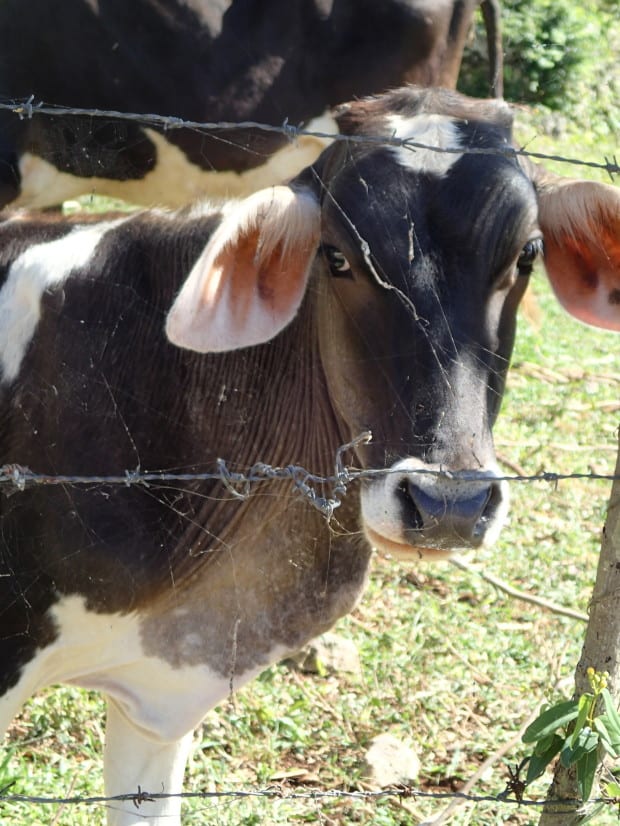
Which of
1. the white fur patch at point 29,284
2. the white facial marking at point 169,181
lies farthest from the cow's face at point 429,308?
the white facial marking at point 169,181

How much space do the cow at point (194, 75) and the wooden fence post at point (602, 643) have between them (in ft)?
8.85

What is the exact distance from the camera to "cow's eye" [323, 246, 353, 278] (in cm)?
271

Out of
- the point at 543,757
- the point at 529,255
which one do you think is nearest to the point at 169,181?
the point at 529,255

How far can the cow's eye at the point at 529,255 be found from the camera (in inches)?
107

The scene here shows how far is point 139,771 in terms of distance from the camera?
3430mm

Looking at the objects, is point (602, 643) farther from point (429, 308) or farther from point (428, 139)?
point (428, 139)

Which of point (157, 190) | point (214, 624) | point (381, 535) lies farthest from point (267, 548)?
point (157, 190)

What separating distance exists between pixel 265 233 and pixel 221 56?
3114mm

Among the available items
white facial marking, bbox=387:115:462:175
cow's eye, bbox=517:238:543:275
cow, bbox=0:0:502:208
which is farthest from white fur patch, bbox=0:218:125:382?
cow, bbox=0:0:502:208

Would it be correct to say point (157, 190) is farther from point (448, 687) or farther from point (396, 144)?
point (396, 144)

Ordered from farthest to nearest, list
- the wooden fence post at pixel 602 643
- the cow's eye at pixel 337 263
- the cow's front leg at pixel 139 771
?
the cow's front leg at pixel 139 771, the cow's eye at pixel 337 263, the wooden fence post at pixel 602 643

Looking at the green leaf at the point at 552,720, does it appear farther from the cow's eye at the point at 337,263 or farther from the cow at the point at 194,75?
the cow at the point at 194,75

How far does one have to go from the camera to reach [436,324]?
100 inches

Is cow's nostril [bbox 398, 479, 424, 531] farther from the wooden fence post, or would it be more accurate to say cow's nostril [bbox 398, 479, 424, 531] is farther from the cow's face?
the wooden fence post
